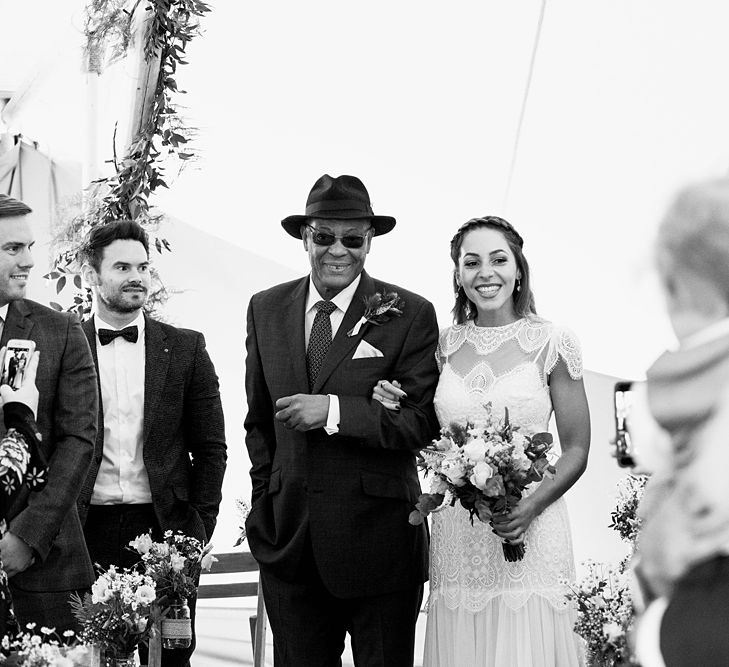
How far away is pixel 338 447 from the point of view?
381 centimetres

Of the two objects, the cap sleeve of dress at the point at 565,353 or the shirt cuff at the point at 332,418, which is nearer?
the shirt cuff at the point at 332,418

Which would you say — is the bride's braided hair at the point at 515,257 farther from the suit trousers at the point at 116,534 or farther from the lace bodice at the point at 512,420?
the suit trousers at the point at 116,534

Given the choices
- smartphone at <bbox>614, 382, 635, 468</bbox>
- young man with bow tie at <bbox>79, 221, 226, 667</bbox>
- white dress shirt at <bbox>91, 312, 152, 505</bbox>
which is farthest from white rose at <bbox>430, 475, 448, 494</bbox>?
smartphone at <bbox>614, 382, 635, 468</bbox>

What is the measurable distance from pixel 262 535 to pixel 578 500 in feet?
13.2

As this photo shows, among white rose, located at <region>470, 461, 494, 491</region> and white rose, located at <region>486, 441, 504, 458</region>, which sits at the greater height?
white rose, located at <region>486, 441, 504, 458</region>

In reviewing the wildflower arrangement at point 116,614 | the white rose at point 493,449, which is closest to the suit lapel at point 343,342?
the white rose at point 493,449

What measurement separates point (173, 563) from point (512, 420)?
4.29ft

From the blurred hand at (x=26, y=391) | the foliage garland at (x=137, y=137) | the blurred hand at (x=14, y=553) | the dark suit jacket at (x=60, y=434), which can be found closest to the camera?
the blurred hand at (x=26, y=391)

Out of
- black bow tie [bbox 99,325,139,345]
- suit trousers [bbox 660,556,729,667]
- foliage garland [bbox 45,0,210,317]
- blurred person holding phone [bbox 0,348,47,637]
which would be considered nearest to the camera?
suit trousers [bbox 660,556,729,667]

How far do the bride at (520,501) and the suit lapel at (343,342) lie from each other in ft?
0.66

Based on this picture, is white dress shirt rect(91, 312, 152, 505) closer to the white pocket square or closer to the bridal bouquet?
the white pocket square

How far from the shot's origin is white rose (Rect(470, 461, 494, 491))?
3.40m

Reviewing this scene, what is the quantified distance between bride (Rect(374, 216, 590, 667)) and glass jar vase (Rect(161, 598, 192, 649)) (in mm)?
856

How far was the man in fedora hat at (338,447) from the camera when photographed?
12.2 feet
